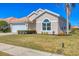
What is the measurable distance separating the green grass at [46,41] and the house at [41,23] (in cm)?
59

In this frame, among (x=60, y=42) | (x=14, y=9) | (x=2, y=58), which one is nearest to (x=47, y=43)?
(x=60, y=42)

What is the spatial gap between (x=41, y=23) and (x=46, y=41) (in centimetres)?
276

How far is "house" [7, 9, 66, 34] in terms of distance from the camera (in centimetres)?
1501

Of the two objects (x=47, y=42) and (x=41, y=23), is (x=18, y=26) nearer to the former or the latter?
(x=41, y=23)

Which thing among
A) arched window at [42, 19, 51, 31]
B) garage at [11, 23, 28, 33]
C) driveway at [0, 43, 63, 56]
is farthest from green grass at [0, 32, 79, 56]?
arched window at [42, 19, 51, 31]

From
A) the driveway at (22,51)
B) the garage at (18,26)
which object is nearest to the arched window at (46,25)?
the garage at (18,26)

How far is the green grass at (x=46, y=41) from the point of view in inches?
499

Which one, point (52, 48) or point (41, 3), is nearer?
point (52, 48)

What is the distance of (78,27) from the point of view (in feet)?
47.8

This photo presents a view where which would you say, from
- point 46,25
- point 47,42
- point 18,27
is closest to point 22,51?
point 47,42

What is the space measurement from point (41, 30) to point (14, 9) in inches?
125

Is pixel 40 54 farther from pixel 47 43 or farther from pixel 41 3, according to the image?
pixel 41 3

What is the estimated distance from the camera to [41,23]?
1666cm

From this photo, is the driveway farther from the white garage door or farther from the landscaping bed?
the white garage door
